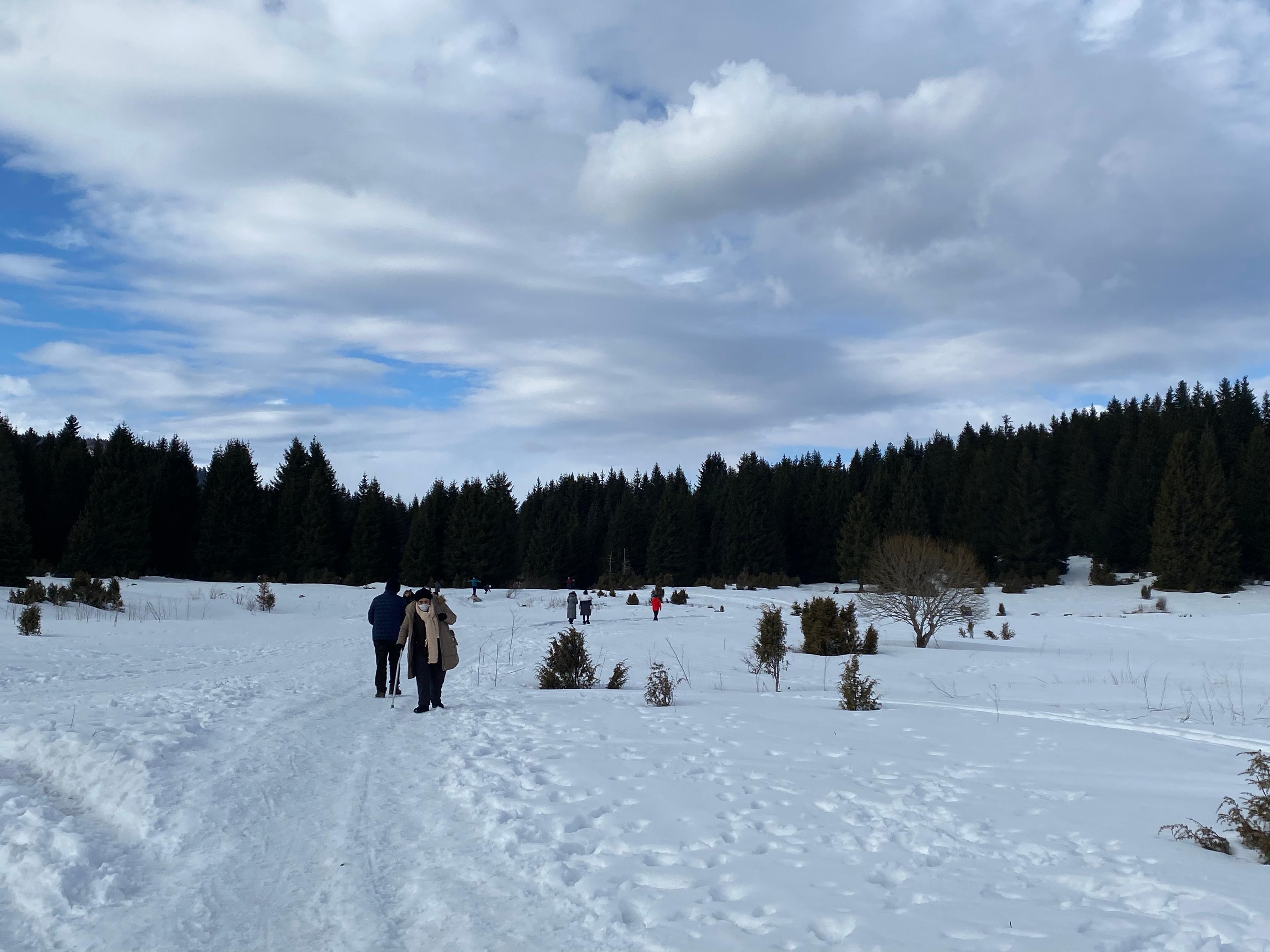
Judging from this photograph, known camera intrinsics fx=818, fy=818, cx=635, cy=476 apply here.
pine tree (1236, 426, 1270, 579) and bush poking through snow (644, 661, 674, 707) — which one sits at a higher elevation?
pine tree (1236, 426, 1270, 579)

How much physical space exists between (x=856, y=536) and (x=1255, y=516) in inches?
1035

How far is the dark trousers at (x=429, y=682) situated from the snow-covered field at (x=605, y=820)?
316 millimetres

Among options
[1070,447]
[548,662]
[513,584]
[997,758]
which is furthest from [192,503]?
[1070,447]

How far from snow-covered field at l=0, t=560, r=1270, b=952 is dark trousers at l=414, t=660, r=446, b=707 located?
1.04ft

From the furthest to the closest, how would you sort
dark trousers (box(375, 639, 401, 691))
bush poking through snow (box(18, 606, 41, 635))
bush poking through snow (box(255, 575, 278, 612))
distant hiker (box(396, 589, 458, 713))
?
bush poking through snow (box(255, 575, 278, 612)) < bush poking through snow (box(18, 606, 41, 635)) < dark trousers (box(375, 639, 401, 691)) < distant hiker (box(396, 589, 458, 713))

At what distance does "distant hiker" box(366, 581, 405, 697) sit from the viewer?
1228cm

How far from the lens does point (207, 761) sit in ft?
23.2

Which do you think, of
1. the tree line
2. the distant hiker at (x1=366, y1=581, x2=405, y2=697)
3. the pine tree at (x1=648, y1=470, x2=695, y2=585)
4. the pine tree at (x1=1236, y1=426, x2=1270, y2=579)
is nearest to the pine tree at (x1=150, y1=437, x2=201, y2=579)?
the tree line

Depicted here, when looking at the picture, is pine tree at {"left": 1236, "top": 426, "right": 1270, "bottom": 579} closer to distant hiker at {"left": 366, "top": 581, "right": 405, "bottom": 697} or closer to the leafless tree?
the leafless tree

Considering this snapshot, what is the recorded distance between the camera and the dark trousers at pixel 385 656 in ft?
40.2

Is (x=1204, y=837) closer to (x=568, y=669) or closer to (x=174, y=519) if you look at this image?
(x=568, y=669)

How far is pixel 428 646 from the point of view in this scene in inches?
434

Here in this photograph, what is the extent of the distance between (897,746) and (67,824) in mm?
7343

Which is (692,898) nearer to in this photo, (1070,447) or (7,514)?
(7,514)
